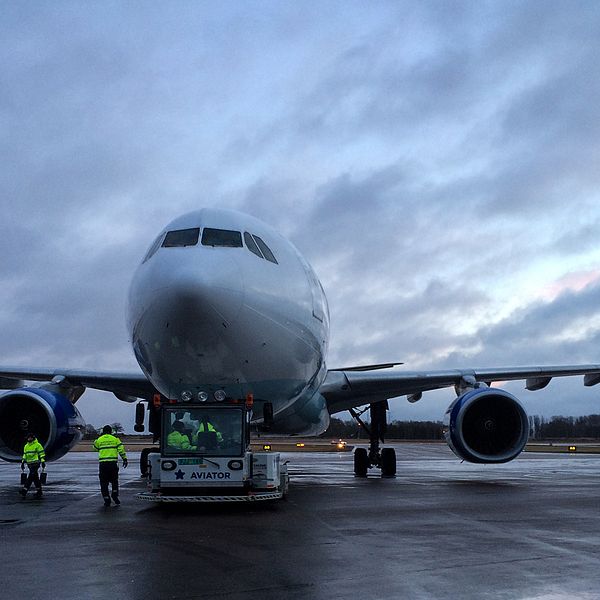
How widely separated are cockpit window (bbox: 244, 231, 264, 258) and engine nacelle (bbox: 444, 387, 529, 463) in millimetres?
6750

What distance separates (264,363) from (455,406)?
21.4ft

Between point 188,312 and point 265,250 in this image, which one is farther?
point 265,250

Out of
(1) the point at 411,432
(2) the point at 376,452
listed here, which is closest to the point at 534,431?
(1) the point at 411,432

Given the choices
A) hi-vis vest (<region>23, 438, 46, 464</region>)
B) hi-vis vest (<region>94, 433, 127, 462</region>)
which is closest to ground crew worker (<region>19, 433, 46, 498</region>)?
hi-vis vest (<region>23, 438, 46, 464</region>)

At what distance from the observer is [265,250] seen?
444 inches

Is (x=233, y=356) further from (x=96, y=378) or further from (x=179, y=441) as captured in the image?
(x=96, y=378)

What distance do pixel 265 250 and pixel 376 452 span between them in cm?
935

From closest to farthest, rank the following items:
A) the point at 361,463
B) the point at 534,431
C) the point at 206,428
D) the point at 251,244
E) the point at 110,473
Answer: the point at 206,428 < the point at 251,244 < the point at 110,473 < the point at 361,463 < the point at 534,431

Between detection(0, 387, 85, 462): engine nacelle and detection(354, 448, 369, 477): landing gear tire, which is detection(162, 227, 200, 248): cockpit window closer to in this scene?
detection(0, 387, 85, 462): engine nacelle

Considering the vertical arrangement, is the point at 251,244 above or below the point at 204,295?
above

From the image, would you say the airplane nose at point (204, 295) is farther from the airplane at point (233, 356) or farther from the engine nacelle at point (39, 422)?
the engine nacelle at point (39, 422)

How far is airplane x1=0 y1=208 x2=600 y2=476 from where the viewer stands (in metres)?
9.70

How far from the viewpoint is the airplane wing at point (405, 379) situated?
55.1ft

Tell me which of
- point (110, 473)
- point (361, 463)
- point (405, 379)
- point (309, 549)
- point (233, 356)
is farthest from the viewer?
point (361, 463)
